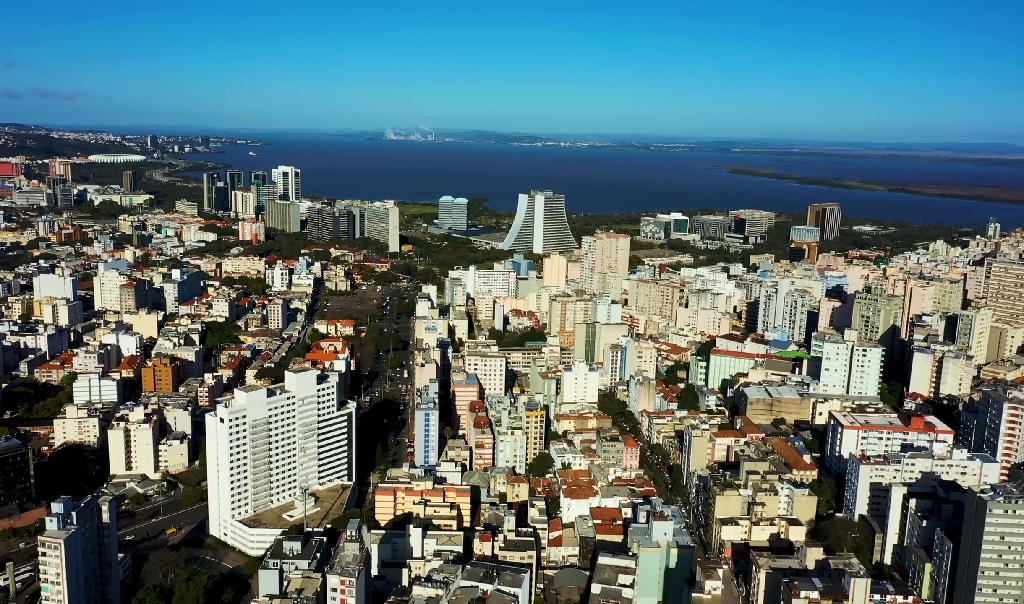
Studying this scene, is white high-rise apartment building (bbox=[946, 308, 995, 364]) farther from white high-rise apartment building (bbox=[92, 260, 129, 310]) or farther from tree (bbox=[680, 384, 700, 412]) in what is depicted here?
white high-rise apartment building (bbox=[92, 260, 129, 310])

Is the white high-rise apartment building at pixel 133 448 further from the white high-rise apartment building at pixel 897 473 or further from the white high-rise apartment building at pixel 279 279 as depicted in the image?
A: the white high-rise apartment building at pixel 279 279

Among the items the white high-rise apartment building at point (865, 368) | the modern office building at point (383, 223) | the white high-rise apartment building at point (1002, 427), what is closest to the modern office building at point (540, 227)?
the modern office building at point (383, 223)

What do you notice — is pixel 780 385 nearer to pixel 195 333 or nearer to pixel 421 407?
pixel 421 407

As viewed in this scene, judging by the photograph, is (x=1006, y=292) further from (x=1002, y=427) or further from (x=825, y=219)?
(x=825, y=219)

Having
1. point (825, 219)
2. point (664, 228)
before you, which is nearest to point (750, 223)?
point (825, 219)

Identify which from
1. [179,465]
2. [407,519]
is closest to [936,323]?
[407,519]

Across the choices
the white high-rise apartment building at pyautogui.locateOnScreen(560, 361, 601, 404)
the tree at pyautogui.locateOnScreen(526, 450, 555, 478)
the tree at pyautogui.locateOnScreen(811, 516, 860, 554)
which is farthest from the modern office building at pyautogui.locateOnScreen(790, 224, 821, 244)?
the tree at pyautogui.locateOnScreen(811, 516, 860, 554)
